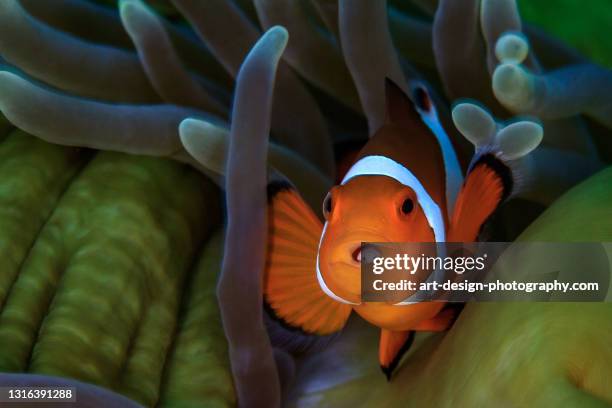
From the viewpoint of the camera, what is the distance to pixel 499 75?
0.79m

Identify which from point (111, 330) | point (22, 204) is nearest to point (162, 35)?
point (22, 204)

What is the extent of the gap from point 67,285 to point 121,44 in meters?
0.45

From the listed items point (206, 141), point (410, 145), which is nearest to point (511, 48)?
point (410, 145)

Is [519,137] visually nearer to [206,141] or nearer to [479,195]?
[479,195]

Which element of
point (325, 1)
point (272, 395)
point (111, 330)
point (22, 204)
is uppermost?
point (325, 1)

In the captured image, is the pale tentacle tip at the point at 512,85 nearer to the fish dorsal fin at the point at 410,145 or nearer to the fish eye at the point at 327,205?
the fish dorsal fin at the point at 410,145

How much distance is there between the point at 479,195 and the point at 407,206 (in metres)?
0.12

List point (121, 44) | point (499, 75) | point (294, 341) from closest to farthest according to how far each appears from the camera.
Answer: point (499, 75), point (294, 341), point (121, 44)

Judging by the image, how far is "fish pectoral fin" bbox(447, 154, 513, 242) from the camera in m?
0.79

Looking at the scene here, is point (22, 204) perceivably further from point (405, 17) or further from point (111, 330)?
point (405, 17)

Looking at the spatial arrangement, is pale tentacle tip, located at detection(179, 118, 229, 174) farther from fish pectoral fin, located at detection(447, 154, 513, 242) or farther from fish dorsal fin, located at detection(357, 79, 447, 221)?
fish pectoral fin, located at detection(447, 154, 513, 242)

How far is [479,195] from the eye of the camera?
2.62ft

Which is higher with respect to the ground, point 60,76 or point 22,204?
point 60,76

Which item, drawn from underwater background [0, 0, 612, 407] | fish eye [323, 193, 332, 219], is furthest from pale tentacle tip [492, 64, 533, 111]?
fish eye [323, 193, 332, 219]
